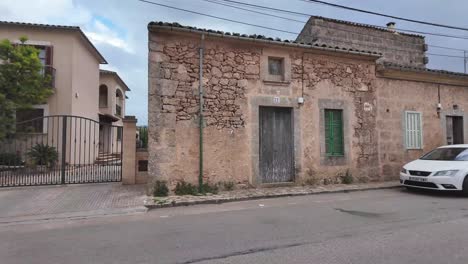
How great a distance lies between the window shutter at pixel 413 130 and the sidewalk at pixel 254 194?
2.09 metres

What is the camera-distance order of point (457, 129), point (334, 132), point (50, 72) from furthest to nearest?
1. point (50, 72)
2. point (457, 129)
3. point (334, 132)

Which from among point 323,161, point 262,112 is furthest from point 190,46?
point 323,161

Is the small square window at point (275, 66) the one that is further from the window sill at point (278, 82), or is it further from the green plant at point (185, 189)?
the green plant at point (185, 189)

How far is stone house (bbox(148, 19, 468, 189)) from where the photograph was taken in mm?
9461

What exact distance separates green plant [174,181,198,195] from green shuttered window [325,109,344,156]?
457cm

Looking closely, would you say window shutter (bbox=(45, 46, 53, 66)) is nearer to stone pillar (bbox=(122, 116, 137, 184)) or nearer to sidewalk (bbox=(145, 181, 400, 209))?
stone pillar (bbox=(122, 116, 137, 184))

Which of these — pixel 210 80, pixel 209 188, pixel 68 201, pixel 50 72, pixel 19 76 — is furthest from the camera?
pixel 50 72

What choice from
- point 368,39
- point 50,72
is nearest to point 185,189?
point 50,72

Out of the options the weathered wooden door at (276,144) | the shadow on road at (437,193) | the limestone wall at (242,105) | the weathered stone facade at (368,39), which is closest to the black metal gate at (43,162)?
→ the limestone wall at (242,105)

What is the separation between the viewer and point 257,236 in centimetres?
536

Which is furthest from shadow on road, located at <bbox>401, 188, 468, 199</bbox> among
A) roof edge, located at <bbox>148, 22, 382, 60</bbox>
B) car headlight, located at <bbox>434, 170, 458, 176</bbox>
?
roof edge, located at <bbox>148, 22, 382, 60</bbox>

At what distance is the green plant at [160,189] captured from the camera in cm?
911

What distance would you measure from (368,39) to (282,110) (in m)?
8.54

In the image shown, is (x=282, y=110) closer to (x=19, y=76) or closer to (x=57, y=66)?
(x=19, y=76)
